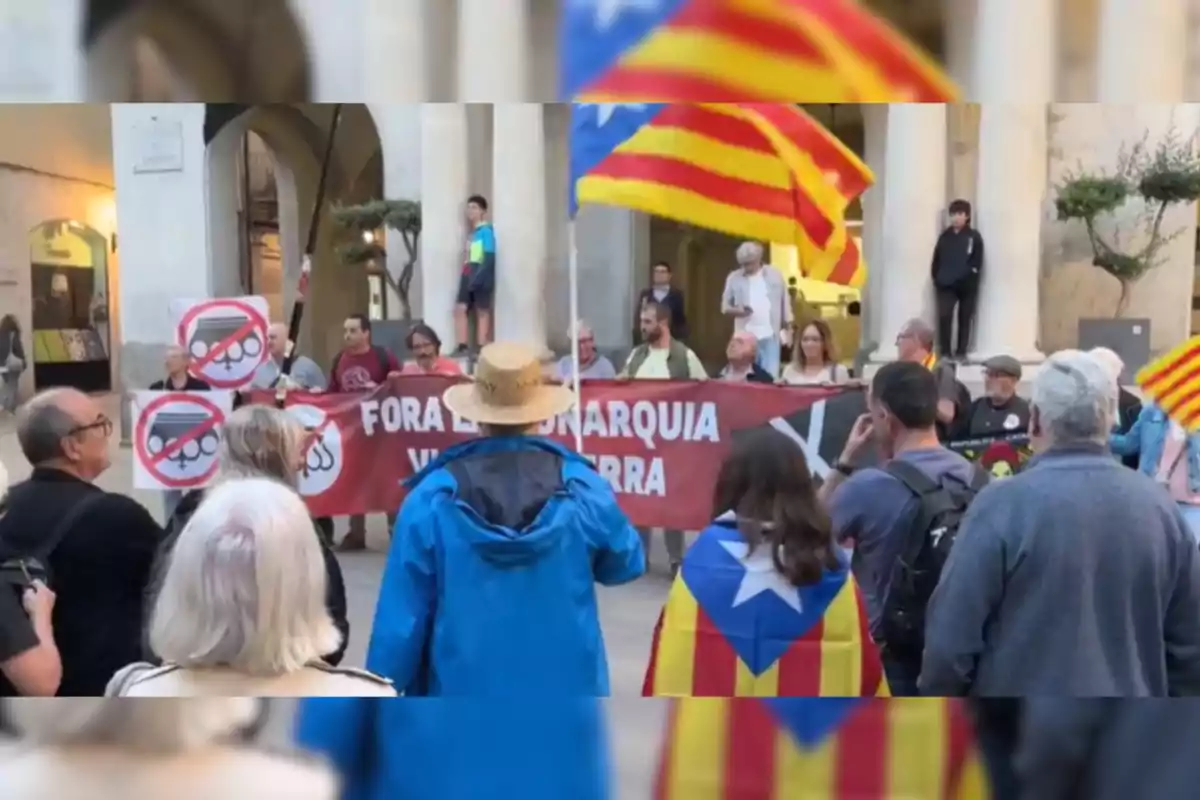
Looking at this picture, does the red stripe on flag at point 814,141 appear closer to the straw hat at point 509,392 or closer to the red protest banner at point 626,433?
the red protest banner at point 626,433

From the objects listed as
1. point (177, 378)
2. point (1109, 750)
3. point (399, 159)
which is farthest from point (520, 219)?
point (1109, 750)

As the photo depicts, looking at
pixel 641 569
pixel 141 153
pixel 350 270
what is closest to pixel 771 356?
pixel 641 569

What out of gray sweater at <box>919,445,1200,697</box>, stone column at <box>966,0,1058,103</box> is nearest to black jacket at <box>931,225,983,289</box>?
stone column at <box>966,0,1058,103</box>

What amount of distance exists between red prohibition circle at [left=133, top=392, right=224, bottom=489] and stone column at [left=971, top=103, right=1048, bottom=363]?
135cm

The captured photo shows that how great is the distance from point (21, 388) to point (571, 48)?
1.14 m

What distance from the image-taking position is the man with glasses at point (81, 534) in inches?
80.7

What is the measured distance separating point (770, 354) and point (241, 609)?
3.13 ft

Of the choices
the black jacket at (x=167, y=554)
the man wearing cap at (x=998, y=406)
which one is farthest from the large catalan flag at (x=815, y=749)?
the black jacket at (x=167, y=554)

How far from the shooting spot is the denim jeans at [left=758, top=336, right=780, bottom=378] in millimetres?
1950

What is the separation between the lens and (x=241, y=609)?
1.58 m

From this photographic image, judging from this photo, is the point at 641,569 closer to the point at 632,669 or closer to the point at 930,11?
the point at 632,669

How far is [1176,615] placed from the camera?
1.96 metres

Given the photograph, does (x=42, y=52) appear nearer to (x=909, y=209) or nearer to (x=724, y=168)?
(x=724, y=168)

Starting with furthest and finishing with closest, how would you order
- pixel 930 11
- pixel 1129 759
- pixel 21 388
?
pixel 930 11
pixel 21 388
pixel 1129 759
